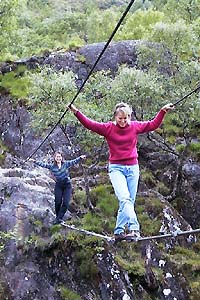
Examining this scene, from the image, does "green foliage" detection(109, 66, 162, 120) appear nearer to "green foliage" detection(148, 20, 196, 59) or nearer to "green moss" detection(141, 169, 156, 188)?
"green foliage" detection(148, 20, 196, 59)

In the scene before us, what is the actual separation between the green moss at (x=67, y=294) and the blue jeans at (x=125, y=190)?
5.85 meters

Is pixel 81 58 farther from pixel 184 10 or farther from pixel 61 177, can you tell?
pixel 61 177

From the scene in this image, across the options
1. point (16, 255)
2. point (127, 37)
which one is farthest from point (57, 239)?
point (127, 37)

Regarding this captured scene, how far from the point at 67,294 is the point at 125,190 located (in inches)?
259

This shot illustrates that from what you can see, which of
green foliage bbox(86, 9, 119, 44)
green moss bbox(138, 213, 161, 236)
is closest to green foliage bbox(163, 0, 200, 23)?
green foliage bbox(86, 9, 119, 44)

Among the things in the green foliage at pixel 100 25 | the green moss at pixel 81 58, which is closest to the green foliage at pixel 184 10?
the green moss at pixel 81 58

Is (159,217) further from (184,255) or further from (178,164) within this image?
(178,164)

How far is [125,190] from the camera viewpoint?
6770 millimetres

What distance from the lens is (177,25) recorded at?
693 inches

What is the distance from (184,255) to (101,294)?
11.8 ft

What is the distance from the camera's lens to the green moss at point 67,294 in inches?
477

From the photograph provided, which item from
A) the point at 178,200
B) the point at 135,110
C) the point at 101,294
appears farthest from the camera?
the point at 178,200

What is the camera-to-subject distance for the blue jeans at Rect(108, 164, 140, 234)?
22.0ft

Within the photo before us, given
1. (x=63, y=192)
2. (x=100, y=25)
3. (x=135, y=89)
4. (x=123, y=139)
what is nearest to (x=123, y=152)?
(x=123, y=139)
